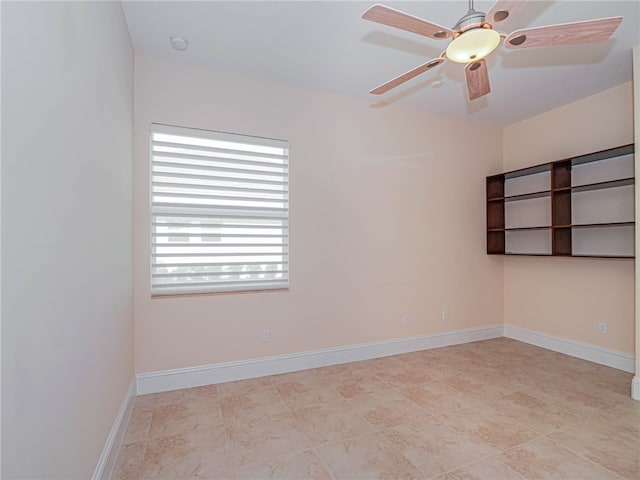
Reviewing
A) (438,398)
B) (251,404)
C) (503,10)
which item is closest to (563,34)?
(503,10)

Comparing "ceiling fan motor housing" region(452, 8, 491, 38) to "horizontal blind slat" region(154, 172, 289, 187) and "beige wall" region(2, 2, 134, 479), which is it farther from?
→ "horizontal blind slat" region(154, 172, 289, 187)

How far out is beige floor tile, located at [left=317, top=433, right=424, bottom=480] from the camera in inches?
69.2

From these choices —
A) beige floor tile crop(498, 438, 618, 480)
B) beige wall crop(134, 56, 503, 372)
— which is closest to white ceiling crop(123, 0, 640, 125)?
beige wall crop(134, 56, 503, 372)

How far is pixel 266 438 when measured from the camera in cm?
208

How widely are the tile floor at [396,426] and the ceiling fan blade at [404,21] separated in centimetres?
249

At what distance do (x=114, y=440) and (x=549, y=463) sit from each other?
8.83ft

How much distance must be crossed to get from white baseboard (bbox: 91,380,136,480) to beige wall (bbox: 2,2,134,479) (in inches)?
3.4

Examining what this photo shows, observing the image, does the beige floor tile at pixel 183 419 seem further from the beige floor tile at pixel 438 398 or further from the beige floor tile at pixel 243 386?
the beige floor tile at pixel 438 398

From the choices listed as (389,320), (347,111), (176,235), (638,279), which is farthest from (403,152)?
(176,235)

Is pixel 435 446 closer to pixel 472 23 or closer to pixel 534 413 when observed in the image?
pixel 534 413

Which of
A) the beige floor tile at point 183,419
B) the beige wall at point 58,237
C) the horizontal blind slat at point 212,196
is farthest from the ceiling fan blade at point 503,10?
the beige floor tile at point 183,419

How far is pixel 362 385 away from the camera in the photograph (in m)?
2.87

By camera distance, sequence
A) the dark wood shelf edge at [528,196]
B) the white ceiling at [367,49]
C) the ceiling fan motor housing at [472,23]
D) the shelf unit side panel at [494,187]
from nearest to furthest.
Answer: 1. the ceiling fan motor housing at [472,23]
2. the white ceiling at [367,49]
3. the dark wood shelf edge at [528,196]
4. the shelf unit side panel at [494,187]

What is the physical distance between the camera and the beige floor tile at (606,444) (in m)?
1.80
